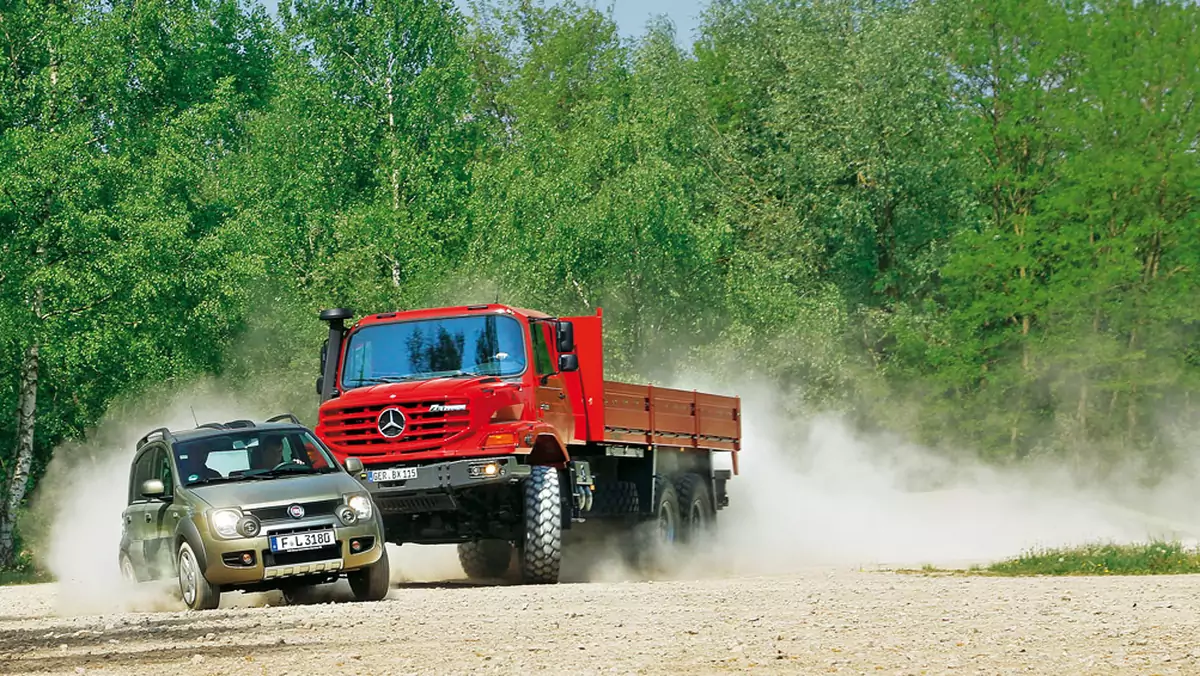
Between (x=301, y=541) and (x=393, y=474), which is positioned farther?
(x=393, y=474)

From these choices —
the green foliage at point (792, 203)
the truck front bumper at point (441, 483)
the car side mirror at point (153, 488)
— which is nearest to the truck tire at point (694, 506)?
the truck front bumper at point (441, 483)

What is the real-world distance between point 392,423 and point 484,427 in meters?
1.03

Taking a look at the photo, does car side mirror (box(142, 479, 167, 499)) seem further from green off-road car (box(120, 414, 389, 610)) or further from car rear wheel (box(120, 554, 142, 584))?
car rear wheel (box(120, 554, 142, 584))

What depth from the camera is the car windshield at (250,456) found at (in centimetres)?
1716

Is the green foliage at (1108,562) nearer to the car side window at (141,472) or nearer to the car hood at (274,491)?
the car hood at (274,491)

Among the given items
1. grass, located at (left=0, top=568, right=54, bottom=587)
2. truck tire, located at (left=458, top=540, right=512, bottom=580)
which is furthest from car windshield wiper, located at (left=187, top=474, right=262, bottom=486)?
grass, located at (left=0, top=568, right=54, bottom=587)

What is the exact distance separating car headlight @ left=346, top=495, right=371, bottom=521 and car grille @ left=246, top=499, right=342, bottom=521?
0.12 metres

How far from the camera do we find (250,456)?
57.1 feet

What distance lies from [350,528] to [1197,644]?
794cm

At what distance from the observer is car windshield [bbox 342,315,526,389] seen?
66.2 feet

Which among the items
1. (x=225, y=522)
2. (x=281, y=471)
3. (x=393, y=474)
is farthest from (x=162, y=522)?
(x=393, y=474)

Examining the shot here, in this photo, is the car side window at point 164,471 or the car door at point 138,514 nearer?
the car side window at point 164,471

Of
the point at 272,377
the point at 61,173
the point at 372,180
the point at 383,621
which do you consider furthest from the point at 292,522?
the point at 372,180

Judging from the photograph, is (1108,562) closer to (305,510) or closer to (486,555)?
(486,555)
